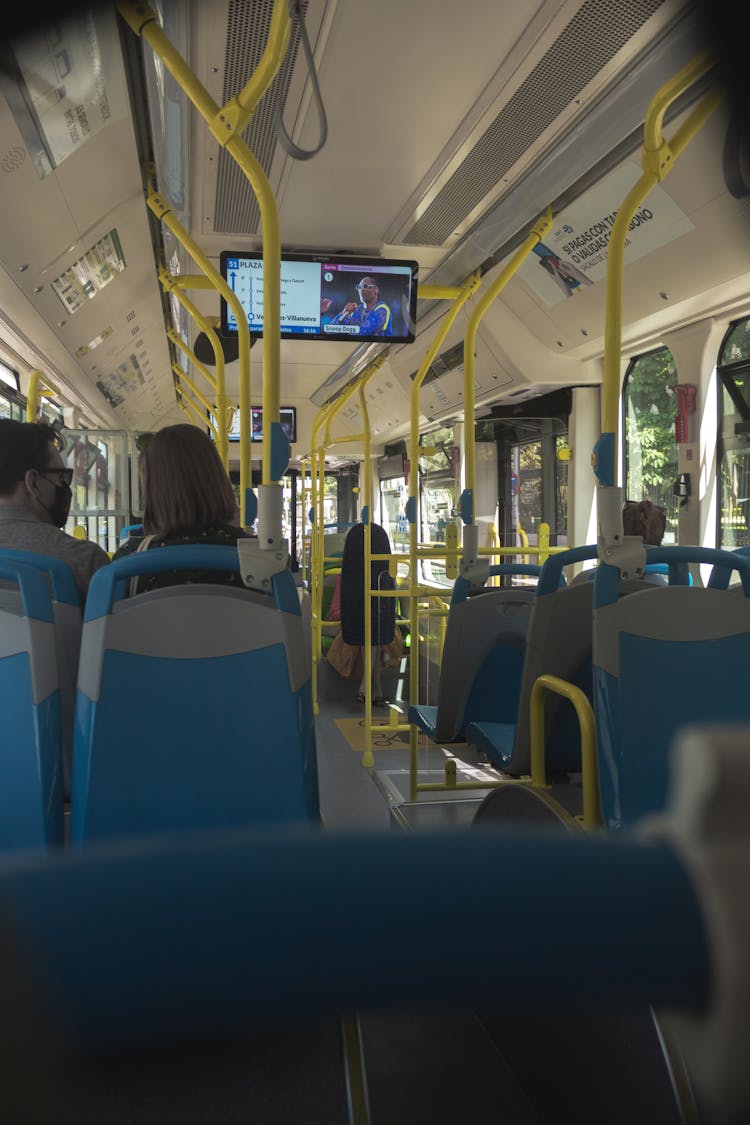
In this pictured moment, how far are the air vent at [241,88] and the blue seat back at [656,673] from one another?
88.7 inches

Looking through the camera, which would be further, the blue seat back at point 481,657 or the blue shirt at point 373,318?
the blue shirt at point 373,318

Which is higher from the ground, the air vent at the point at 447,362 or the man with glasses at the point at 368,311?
the air vent at the point at 447,362

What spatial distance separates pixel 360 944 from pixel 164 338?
29.1 ft

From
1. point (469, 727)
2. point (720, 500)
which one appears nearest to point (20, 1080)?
point (469, 727)

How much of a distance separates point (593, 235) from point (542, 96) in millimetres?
1577

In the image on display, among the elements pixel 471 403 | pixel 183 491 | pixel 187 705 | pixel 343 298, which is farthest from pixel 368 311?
pixel 187 705

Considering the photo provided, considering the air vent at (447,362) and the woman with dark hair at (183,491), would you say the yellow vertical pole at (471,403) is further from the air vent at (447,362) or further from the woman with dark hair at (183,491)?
the air vent at (447,362)

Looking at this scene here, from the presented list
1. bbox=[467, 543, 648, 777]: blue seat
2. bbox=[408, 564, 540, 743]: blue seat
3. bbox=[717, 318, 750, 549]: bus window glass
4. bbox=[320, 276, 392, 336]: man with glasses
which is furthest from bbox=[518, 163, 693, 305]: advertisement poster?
bbox=[467, 543, 648, 777]: blue seat

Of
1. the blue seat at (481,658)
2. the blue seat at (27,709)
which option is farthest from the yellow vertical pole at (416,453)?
the blue seat at (27,709)

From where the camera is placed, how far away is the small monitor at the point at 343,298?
463 centimetres

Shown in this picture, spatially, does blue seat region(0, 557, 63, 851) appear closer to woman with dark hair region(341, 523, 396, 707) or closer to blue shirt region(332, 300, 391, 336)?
blue shirt region(332, 300, 391, 336)

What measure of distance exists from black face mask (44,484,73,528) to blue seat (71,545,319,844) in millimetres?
935

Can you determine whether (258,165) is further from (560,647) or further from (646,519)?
(646,519)

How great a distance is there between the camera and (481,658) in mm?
3357
